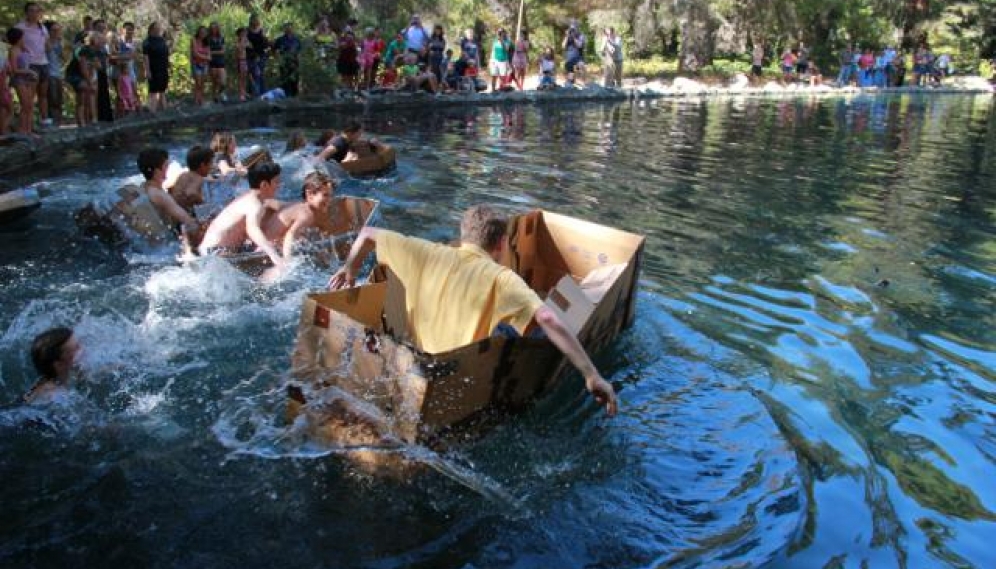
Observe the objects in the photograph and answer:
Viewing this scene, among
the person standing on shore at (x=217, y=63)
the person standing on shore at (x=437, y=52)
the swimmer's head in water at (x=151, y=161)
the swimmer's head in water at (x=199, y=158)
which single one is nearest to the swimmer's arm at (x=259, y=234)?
the swimmer's head in water at (x=151, y=161)

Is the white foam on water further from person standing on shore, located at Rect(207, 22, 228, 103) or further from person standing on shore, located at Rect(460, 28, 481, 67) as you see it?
person standing on shore, located at Rect(460, 28, 481, 67)

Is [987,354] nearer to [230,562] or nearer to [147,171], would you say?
[230,562]

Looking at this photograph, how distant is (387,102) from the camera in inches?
930

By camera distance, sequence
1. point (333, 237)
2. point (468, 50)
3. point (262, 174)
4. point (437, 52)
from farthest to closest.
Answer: point (468, 50), point (437, 52), point (333, 237), point (262, 174)

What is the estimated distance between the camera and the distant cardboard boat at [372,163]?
13.3m

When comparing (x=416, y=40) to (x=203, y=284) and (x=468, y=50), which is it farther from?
(x=203, y=284)

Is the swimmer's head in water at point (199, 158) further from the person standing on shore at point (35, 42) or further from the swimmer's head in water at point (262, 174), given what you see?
the person standing on shore at point (35, 42)

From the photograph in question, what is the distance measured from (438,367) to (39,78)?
13268 millimetres

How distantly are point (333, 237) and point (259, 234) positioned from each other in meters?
0.77

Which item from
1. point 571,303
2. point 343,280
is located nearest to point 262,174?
point 343,280

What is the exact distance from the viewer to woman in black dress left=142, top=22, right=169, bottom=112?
57.1 feet

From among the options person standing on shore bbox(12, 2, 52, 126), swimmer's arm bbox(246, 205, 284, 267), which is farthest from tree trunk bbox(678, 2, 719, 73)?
Result: swimmer's arm bbox(246, 205, 284, 267)

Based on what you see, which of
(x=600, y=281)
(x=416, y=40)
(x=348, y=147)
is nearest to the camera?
(x=600, y=281)

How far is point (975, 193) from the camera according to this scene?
14.5 metres
